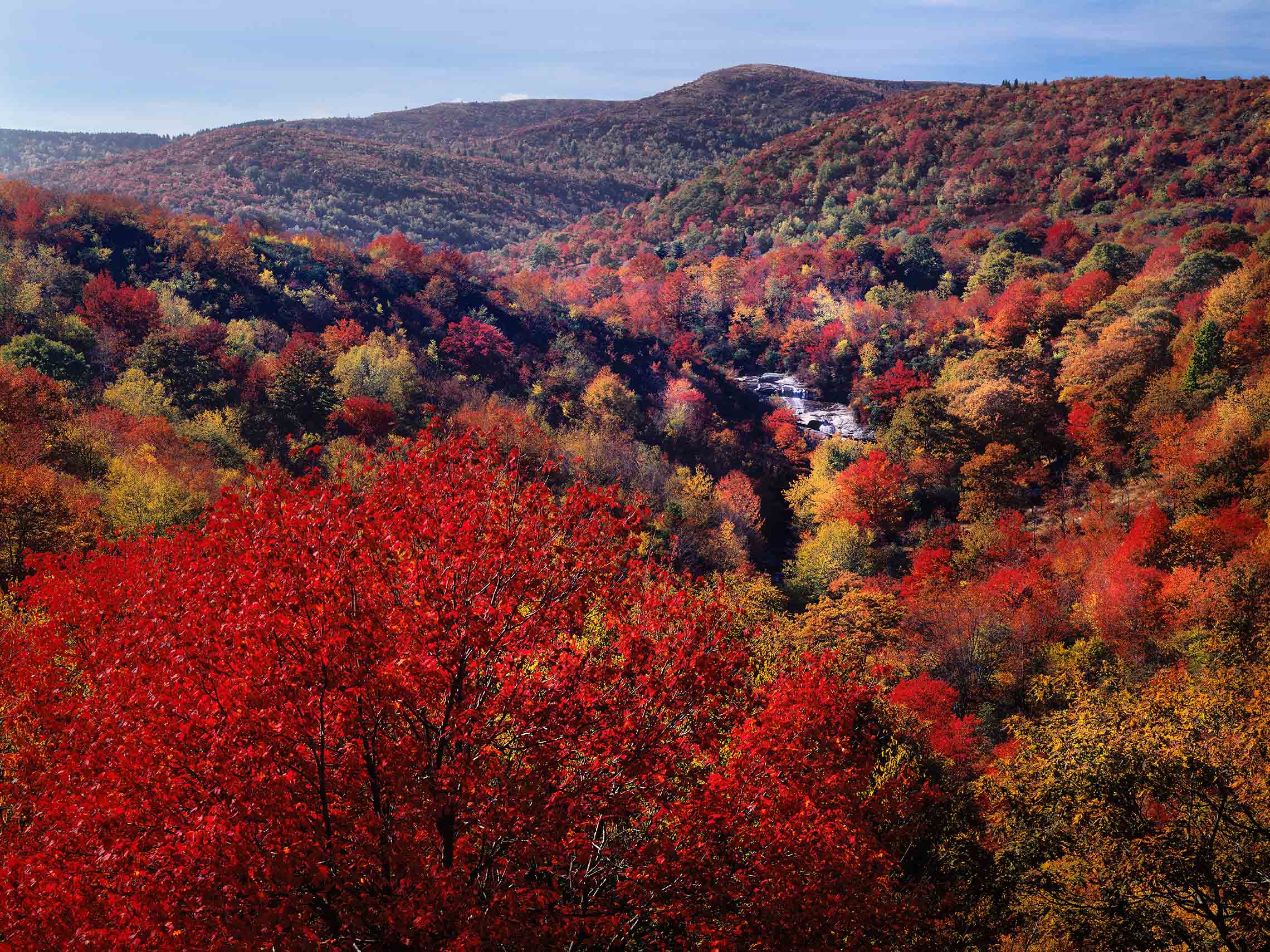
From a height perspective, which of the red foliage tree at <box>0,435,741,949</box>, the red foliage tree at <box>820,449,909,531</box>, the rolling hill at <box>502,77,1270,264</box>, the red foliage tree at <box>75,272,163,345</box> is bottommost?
the red foliage tree at <box>820,449,909,531</box>

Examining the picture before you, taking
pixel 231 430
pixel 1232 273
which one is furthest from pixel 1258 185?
pixel 231 430

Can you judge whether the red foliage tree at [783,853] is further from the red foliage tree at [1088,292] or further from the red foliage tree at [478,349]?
the red foliage tree at [1088,292]

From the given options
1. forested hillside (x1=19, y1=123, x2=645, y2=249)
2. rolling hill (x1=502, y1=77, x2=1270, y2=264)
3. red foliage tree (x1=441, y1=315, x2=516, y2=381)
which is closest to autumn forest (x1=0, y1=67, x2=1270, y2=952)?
red foliage tree (x1=441, y1=315, x2=516, y2=381)

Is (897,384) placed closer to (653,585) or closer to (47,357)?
(653,585)

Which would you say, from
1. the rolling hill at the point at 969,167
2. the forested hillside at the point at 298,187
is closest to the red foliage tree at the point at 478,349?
the rolling hill at the point at 969,167

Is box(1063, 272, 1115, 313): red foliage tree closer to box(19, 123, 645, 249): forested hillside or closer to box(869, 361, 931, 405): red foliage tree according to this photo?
box(869, 361, 931, 405): red foliage tree

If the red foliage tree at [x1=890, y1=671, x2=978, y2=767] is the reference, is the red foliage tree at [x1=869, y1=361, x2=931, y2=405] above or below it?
above
